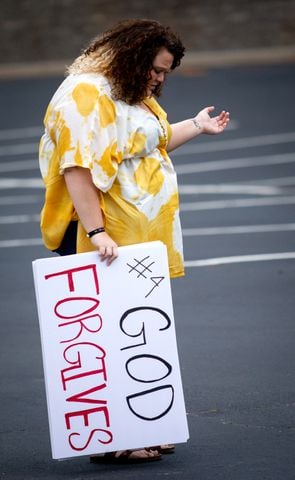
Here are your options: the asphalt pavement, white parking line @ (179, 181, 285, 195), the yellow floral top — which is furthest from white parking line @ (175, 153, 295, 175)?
the yellow floral top

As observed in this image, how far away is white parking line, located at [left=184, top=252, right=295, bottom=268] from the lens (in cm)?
962

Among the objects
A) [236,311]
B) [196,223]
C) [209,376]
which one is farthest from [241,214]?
[209,376]

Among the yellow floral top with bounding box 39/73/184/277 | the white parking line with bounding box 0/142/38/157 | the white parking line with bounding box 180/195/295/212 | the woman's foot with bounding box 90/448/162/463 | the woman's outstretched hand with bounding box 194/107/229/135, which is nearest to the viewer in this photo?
the yellow floral top with bounding box 39/73/184/277

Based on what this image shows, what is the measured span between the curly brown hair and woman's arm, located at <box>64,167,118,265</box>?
333mm

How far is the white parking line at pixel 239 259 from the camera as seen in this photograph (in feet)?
31.6

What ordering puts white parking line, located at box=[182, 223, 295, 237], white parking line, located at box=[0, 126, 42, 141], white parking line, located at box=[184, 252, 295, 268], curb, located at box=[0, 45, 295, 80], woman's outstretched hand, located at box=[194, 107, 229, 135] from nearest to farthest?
1. woman's outstretched hand, located at box=[194, 107, 229, 135]
2. white parking line, located at box=[184, 252, 295, 268]
3. white parking line, located at box=[182, 223, 295, 237]
4. white parking line, located at box=[0, 126, 42, 141]
5. curb, located at box=[0, 45, 295, 80]

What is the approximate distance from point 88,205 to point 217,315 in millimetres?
3217

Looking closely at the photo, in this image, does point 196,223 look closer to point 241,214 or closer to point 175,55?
point 241,214

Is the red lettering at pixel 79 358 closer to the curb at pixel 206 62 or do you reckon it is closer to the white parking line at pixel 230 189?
the white parking line at pixel 230 189

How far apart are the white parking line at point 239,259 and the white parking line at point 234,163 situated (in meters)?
4.96

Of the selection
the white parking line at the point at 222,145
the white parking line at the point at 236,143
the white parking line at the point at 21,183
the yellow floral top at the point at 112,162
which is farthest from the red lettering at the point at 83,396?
the white parking line at the point at 236,143

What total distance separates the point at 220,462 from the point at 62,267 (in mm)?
1009

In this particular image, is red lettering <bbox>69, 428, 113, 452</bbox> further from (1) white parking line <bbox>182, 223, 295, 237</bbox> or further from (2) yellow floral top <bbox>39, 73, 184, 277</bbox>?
(1) white parking line <bbox>182, 223, 295, 237</bbox>

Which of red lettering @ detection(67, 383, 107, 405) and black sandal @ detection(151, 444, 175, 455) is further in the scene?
black sandal @ detection(151, 444, 175, 455)
